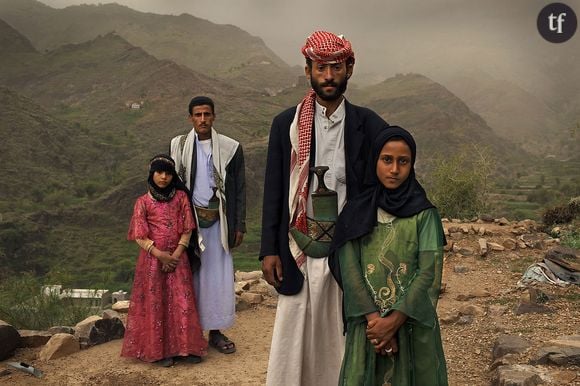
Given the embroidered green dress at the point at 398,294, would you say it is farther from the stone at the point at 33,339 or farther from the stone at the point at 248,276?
the stone at the point at 248,276

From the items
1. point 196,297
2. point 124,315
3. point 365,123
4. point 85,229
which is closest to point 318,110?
point 365,123

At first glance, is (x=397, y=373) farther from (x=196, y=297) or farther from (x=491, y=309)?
(x=491, y=309)

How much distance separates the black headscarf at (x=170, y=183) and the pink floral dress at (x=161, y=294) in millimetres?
40

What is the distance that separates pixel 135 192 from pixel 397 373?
40.2m

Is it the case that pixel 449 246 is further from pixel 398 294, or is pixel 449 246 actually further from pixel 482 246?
pixel 398 294

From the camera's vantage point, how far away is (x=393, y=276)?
2.22m

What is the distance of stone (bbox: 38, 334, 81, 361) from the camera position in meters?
4.44

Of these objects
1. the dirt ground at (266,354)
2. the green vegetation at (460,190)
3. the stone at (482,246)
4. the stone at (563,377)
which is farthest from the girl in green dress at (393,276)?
the green vegetation at (460,190)

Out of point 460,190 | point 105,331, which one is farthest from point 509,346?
point 460,190

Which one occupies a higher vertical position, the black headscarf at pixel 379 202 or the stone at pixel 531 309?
the black headscarf at pixel 379 202

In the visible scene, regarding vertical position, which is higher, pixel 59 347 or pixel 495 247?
pixel 495 247

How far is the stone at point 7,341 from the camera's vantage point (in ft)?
14.4

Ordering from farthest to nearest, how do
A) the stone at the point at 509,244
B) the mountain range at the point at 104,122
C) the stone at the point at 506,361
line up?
the mountain range at the point at 104,122 < the stone at the point at 509,244 < the stone at the point at 506,361

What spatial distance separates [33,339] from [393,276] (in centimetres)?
374
